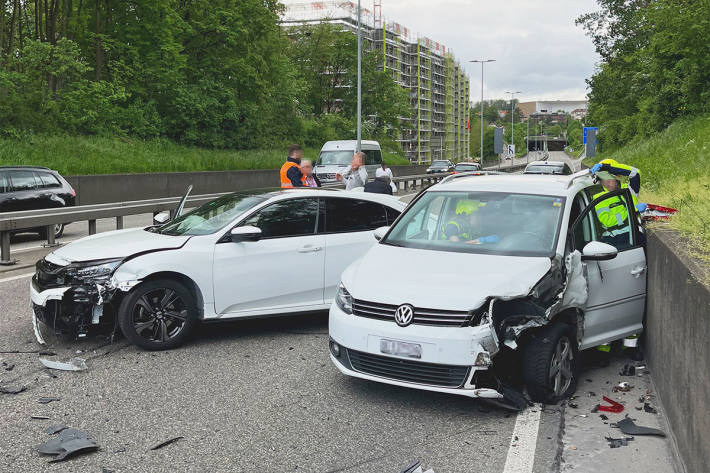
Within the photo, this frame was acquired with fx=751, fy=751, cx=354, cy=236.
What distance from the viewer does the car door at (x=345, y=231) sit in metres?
7.67

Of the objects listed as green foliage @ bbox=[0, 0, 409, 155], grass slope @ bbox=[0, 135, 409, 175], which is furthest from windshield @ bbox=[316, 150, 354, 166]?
green foliage @ bbox=[0, 0, 409, 155]

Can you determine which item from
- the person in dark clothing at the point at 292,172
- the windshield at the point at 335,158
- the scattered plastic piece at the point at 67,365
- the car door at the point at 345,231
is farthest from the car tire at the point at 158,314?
the windshield at the point at 335,158

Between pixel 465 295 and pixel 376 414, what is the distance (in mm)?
1053

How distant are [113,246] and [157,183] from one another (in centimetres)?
2327

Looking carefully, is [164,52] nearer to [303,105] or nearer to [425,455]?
[303,105]

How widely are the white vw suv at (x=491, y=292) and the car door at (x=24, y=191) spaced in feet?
38.4

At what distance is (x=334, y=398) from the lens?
5613mm

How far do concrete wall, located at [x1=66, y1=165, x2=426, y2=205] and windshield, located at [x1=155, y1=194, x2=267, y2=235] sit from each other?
59.2 feet

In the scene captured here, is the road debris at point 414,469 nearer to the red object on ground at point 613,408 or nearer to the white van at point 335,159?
the red object on ground at point 613,408

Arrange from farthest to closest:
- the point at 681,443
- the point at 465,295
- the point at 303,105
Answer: the point at 303,105, the point at 465,295, the point at 681,443

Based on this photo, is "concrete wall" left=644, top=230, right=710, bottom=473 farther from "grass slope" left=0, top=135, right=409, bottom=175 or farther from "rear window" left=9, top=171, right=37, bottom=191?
"grass slope" left=0, top=135, right=409, bottom=175

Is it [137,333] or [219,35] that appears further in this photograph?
[219,35]

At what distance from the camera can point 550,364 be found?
209 inches

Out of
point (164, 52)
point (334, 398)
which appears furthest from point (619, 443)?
point (164, 52)
